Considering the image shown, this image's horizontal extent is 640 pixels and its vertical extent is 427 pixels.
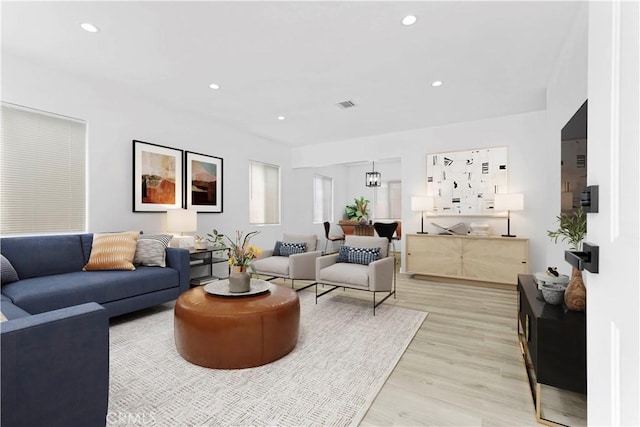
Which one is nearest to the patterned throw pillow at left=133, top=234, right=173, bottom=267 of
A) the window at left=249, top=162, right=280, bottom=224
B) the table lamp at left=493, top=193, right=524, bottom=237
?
the window at left=249, top=162, right=280, bottom=224

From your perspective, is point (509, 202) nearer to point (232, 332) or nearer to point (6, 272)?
point (232, 332)

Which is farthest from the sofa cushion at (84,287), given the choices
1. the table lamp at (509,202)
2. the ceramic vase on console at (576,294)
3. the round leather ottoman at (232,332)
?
the table lamp at (509,202)

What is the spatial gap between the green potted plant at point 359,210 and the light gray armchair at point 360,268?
16.4ft

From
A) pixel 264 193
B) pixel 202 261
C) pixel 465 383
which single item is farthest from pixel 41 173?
pixel 465 383

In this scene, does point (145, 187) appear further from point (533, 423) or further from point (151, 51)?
point (533, 423)

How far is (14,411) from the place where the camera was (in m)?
1.04

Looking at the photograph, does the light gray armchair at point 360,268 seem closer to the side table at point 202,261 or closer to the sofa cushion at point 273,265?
the sofa cushion at point 273,265

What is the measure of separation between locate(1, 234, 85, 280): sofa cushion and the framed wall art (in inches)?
193

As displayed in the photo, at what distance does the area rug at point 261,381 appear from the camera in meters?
1.61

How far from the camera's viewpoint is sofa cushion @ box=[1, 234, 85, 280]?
2686mm

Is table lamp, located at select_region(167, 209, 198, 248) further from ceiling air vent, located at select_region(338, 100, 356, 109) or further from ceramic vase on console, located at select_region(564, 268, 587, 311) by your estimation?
ceramic vase on console, located at select_region(564, 268, 587, 311)

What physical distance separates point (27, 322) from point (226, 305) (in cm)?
117

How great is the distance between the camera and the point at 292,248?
4230mm

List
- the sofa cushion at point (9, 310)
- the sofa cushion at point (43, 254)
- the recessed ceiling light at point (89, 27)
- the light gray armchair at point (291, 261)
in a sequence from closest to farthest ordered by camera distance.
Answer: the sofa cushion at point (9, 310)
the recessed ceiling light at point (89, 27)
the sofa cushion at point (43, 254)
the light gray armchair at point (291, 261)
